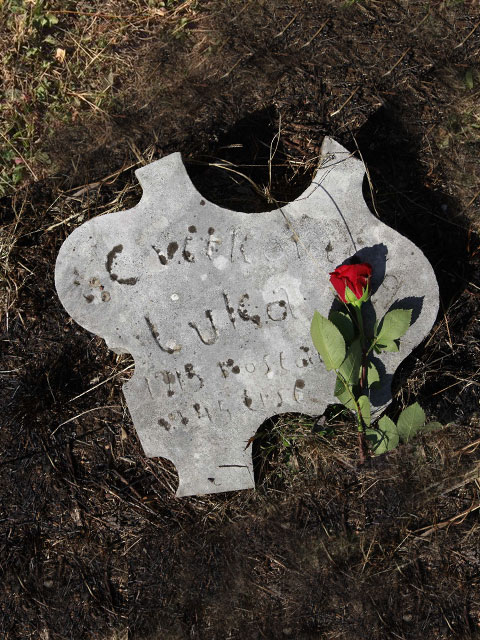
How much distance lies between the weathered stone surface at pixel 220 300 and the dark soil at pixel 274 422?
31 cm

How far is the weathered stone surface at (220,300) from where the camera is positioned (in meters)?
2.32

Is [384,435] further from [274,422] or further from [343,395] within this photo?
[274,422]

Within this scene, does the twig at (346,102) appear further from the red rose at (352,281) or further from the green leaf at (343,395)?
the green leaf at (343,395)

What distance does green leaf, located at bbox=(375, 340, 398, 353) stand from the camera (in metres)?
2.22

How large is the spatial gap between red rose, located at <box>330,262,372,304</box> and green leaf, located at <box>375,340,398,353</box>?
20 centimetres

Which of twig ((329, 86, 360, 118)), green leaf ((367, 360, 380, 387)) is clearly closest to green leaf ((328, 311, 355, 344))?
green leaf ((367, 360, 380, 387))

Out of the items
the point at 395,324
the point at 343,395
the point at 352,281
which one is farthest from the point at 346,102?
the point at 343,395

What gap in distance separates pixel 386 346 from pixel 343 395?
10.0 inches

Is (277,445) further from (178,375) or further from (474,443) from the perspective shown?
(474,443)

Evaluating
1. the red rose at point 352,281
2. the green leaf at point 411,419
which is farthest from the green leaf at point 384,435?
the red rose at point 352,281

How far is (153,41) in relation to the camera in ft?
8.95

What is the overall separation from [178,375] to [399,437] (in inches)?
38.0

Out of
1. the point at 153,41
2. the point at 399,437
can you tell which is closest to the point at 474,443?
the point at 399,437

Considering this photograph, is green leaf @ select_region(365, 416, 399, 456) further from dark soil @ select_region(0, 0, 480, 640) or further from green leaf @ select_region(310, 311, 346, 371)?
green leaf @ select_region(310, 311, 346, 371)
